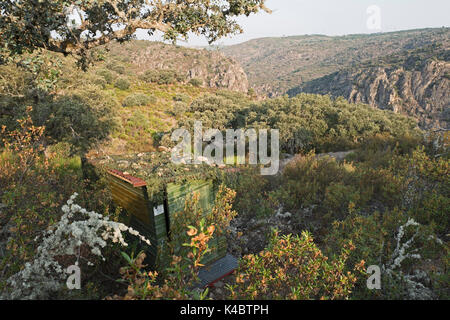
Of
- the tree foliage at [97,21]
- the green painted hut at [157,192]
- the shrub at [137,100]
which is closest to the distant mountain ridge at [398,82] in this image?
the shrub at [137,100]

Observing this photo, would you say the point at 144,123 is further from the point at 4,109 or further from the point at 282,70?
the point at 282,70

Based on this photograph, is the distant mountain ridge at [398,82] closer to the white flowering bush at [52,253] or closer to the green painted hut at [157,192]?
the green painted hut at [157,192]

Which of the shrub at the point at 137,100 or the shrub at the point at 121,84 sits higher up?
the shrub at the point at 121,84

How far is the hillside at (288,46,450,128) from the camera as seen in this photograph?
57.3 m

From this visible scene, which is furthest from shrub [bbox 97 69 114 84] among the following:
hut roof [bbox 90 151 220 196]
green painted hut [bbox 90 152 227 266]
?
green painted hut [bbox 90 152 227 266]

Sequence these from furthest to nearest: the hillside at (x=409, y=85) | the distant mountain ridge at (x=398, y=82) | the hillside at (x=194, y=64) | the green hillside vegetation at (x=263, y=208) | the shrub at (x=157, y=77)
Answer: the hillside at (x=194, y=64), the distant mountain ridge at (x=398, y=82), the hillside at (x=409, y=85), the shrub at (x=157, y=77), the green hillside vegetation at (x=263, y=208)

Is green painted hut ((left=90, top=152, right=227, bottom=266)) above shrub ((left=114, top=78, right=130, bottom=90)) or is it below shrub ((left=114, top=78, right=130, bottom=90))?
below

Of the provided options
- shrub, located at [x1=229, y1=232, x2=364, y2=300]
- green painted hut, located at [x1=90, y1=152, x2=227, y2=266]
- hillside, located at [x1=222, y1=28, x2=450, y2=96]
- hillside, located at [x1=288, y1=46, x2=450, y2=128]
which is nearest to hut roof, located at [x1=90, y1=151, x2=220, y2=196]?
green painted hut, located at [x1=90, y1=152, x2=227, y2=266]

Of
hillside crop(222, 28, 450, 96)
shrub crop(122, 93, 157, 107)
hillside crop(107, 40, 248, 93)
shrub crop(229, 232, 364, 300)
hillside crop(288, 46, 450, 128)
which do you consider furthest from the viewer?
hillside crop(222, 28, 450, 96)

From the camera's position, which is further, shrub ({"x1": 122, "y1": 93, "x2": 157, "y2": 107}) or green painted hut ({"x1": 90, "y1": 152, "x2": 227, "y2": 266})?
shrub ({"x1": 122, "y1": 93, "x2": 157, "y2": 107})

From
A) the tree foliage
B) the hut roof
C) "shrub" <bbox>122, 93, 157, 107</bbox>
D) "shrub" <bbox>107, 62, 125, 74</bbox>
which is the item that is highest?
"shrub" <bbox>107, 62, 125, 74</bbox>

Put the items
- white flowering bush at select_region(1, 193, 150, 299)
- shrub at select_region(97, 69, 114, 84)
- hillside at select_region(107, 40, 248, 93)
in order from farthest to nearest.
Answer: hillside at select_region(107, 40, 248, 93) → shrub at select_region(97, 69, 114, 84) → white flowering bush at select_region(1, 193, 150, 299)

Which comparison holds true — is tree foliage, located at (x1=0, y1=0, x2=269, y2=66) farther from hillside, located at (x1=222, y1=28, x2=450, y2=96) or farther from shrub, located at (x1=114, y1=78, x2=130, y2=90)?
hillside, located at (x1=222, y1=28, x2=450, y2=96)

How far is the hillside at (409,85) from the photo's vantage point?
188 ft
